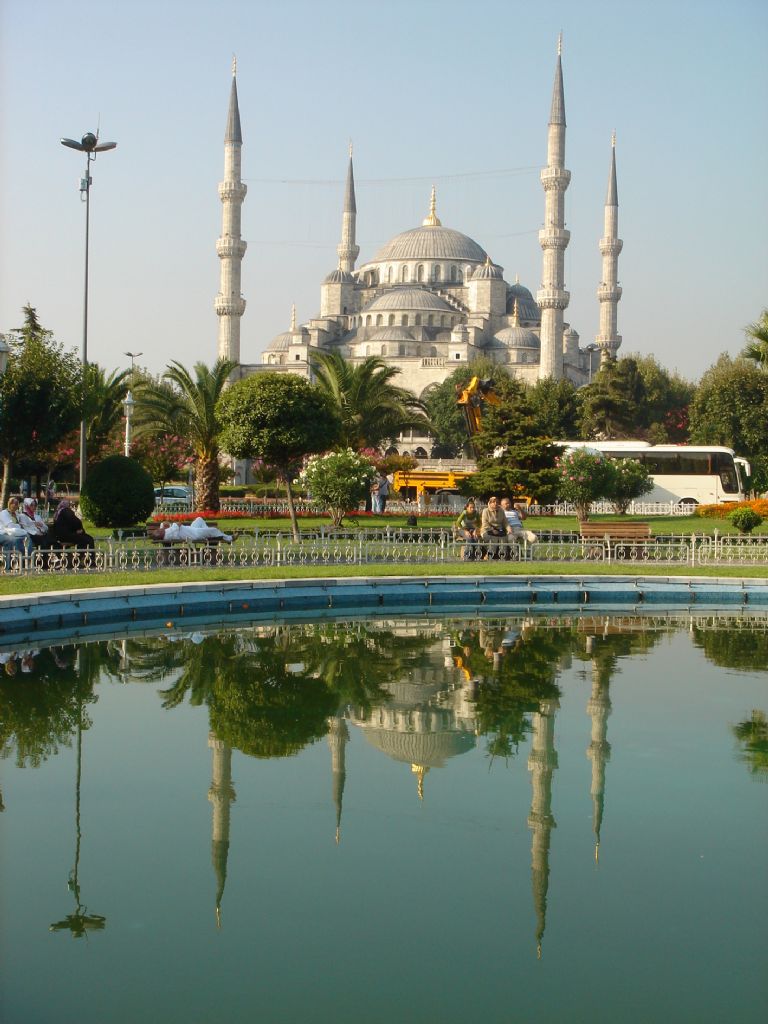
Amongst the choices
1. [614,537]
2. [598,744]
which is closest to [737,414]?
[614,537]

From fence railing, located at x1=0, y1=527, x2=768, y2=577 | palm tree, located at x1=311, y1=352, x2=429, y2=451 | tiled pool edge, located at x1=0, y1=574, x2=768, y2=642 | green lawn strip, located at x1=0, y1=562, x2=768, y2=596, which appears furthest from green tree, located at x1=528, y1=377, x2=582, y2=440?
tiled pool edge, located at x1=0, y1=574, x2=768, y2=642

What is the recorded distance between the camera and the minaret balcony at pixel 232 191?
5284 centimetres

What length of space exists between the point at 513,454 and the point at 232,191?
32.2 m

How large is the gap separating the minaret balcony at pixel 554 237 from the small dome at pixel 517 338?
1725cm

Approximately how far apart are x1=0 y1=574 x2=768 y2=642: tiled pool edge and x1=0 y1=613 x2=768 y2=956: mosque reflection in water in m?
0.58

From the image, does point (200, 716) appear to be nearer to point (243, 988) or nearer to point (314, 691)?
point (314, 691)

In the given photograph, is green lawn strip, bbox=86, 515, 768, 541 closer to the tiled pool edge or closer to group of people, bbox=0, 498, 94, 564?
group of people, bbox=0, 498, 94, 564

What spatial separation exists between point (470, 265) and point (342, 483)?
6529 cm

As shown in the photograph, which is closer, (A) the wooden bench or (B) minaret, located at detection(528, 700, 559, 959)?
(B) minaret, located at detection(528, 700, 559, 959)

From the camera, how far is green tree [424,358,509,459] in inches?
2260

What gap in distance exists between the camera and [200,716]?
8.13m

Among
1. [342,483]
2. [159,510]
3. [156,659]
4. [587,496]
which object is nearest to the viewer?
[156,659]

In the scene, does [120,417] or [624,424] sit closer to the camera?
[120,417]

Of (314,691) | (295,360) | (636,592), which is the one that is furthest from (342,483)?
(295,360)
